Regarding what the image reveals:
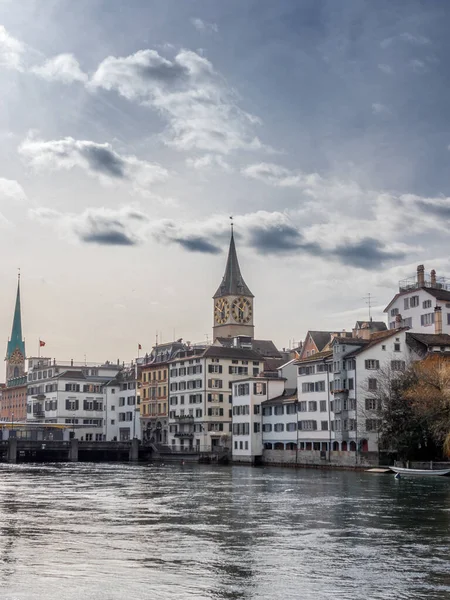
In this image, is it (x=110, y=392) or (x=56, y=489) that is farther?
(x=110, y=392)

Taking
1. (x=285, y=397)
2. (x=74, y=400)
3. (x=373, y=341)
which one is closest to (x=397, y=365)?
(x=373, y=341)

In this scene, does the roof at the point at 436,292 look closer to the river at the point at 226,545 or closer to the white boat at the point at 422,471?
the white boat at the point at 422,471

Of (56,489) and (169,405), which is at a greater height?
(169,405)

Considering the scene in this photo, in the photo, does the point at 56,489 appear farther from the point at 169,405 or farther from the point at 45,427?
the point at 45,427

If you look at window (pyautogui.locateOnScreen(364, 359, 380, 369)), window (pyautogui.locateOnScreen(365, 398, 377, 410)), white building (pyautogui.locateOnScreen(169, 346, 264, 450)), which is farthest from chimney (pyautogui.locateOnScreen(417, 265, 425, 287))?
white building (pyautogui.locateOnScreen(169, 346, 264, 450))

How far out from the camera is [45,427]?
17662 cm

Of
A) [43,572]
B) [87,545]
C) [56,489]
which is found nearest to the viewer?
[43,572]

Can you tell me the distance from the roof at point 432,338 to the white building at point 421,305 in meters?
7.08

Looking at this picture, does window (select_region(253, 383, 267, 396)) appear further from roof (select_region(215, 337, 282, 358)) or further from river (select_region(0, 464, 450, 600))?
river (select_region(0, 464, 450, 600))

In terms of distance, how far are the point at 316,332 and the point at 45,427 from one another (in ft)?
217

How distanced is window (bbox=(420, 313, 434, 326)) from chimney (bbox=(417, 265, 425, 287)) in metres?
5.98

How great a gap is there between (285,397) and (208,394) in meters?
22.4

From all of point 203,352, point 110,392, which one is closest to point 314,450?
point 203,352

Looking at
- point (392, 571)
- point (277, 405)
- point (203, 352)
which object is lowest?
point (392, 571)
